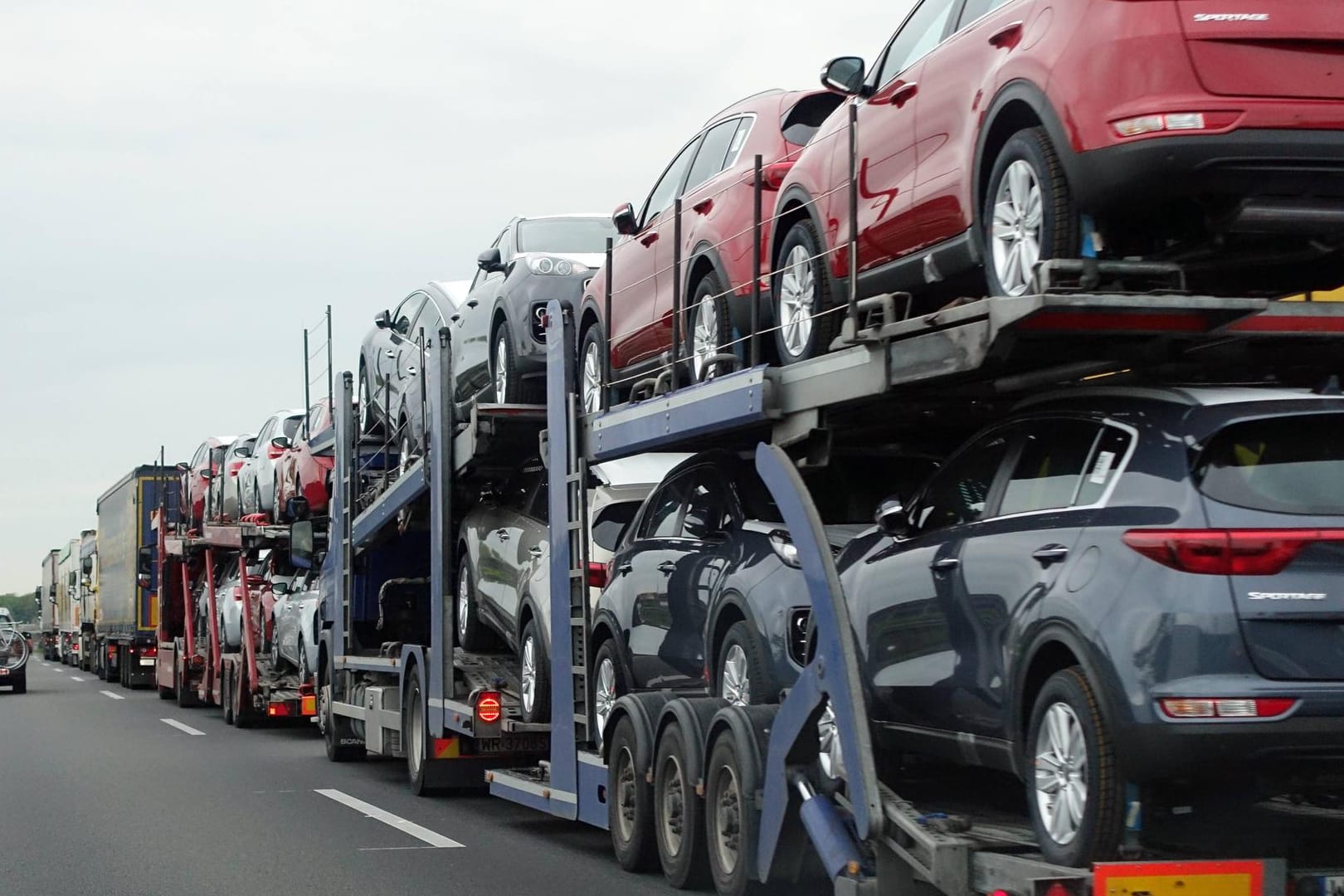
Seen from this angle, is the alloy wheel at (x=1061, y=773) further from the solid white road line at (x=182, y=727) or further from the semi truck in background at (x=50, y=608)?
the semi truck in background at (x=50, y=608)

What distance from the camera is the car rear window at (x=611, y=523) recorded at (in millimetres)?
10906

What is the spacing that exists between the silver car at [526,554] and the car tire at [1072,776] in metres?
4.82

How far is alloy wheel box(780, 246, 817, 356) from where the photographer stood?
332 inches

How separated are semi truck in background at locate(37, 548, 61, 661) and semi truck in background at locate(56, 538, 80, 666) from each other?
2.07 ft

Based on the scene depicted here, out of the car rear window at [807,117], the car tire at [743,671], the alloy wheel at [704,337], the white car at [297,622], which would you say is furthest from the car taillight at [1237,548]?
the white car at [297,622]

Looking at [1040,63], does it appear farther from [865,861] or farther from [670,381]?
[670,381]

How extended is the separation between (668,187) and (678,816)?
3968 millimetres

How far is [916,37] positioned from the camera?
8.05 meters

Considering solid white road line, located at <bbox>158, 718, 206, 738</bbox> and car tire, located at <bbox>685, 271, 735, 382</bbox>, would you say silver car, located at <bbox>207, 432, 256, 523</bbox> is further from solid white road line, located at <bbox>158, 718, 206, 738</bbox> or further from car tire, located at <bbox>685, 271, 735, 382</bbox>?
car tire, located at <bbox>685, 271, 735, 382</bbox>

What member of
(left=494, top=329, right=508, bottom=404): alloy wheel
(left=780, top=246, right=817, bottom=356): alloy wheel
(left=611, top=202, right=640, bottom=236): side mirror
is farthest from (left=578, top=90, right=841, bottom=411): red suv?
(left=494, top=329, right=508, bottom=404): alloy wheel

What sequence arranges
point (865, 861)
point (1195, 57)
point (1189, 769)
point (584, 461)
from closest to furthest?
point (1189, 769), point (1195, 57), point (865, 861), point (584, 461)

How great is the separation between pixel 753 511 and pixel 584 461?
1884 millimetres

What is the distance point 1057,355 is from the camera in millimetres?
6695

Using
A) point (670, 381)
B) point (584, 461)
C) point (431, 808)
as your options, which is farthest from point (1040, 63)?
point (431, 808)
